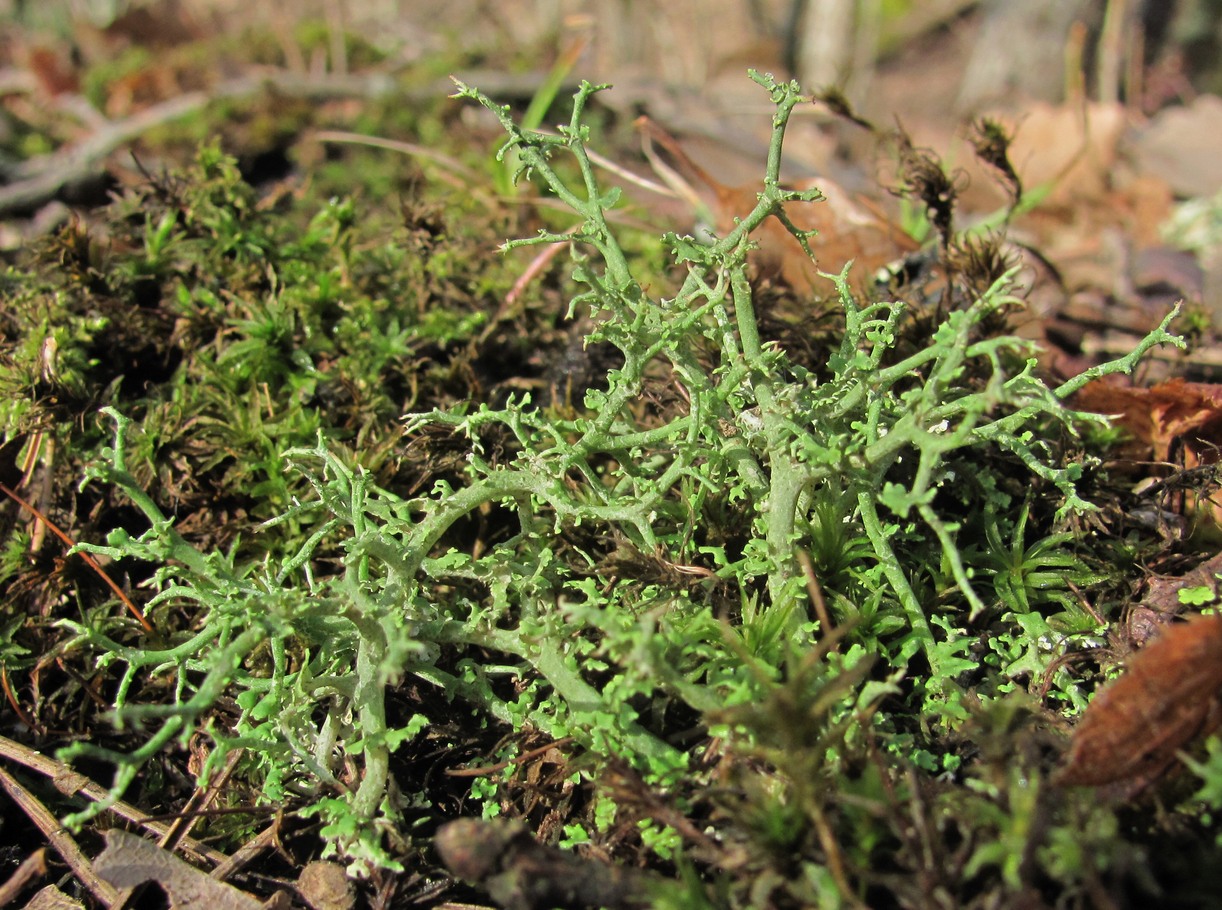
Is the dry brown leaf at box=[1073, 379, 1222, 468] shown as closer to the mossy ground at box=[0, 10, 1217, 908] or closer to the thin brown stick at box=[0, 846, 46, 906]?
the mossy ground at box=[0, 10, 1217, 908]

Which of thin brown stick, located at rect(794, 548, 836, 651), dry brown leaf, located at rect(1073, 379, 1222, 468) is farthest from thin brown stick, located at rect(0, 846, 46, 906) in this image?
dry brown leaf, located at rect(1073, 379, 1222, 468)

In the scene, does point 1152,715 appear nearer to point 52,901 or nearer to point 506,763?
point 506,763

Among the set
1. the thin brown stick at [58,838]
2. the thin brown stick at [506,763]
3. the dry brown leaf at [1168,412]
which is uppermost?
the dry brown leaf at [1168,412]

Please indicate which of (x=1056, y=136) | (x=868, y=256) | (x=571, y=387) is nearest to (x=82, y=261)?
(x=571, y=387)

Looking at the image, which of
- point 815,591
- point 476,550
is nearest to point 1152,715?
point 815,591

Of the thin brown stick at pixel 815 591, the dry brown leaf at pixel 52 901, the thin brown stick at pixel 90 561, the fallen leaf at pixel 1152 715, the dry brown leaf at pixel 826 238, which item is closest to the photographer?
the fallen leaf at pixel 1152 715

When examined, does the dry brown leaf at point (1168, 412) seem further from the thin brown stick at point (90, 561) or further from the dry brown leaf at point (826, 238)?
the thin brown stick at point (90, 561)

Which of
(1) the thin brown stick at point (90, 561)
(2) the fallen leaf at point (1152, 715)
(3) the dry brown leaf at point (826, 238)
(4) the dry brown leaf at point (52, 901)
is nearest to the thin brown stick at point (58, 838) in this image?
(4) the dry brown leaf at point (52, 901)
